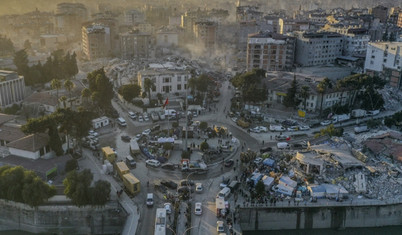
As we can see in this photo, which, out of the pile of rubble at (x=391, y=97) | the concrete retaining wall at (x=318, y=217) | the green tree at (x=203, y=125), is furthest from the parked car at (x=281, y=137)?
the pile of rubble at (x=391, y=97)

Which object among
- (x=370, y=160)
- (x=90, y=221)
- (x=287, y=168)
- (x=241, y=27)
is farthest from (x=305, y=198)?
(x=241, y=27)

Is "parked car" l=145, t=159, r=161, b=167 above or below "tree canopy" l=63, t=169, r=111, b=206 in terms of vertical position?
below

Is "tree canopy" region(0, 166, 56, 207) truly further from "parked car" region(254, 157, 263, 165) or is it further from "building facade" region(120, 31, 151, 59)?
"building facade" region(120, 31, 151, 59)

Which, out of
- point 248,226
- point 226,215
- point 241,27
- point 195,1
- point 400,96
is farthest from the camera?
point 195,1

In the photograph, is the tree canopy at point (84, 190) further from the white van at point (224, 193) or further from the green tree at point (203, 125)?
the green tree at point (203, 125)

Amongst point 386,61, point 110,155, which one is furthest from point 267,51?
point 110,155

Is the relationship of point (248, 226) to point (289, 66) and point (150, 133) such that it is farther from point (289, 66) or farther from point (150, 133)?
point (289, 66)

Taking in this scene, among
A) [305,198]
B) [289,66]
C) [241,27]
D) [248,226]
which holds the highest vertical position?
[241,27]

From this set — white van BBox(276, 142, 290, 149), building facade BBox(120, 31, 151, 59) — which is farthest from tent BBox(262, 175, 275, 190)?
building facade BBox(120, 31, 151, 59)
